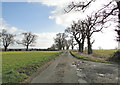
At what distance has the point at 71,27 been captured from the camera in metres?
39.9

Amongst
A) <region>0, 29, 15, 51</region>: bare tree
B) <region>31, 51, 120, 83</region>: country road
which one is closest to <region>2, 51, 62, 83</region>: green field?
<region>31, 51, 120, 83</region>: country road

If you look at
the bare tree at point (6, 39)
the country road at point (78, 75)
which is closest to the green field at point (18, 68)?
the country road at point (78, 75)

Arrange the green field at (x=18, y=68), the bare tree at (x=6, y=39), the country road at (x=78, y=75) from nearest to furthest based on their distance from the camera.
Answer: the country road at (x=78, y=75), the green field at (x=18, y=68), the bare tree at (x=6, y=39)

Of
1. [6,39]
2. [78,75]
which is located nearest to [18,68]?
[78,75]

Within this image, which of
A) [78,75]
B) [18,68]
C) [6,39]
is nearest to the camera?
[78,75]

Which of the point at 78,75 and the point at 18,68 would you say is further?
the point at 18,68

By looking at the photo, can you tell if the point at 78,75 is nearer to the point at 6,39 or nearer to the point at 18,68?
the point at 18,68

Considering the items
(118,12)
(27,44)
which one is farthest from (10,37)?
(118,12)

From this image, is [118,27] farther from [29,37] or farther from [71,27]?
[29,37]

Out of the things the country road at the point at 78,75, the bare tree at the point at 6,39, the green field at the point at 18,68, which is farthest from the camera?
the bare tree at the point at 6,39

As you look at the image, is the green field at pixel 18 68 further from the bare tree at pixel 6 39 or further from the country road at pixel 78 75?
the bare tree at pixel 6 39

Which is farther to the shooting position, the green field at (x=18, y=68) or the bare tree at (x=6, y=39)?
the bare tree at (x=6, y=39)

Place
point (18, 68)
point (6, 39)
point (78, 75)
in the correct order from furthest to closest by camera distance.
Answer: point (6, 39) → point (18, 68) → point (78, 75)

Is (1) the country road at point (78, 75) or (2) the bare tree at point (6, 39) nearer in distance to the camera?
(1) the country road at point (78, 75)
